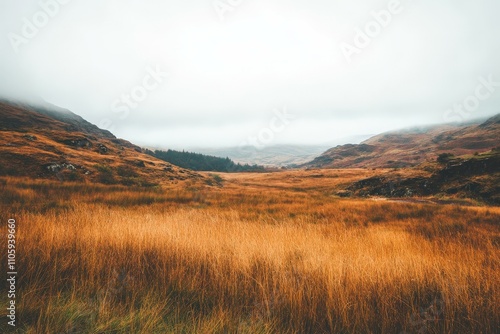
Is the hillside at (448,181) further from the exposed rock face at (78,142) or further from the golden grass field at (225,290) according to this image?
the exposed rock face at (78,142)

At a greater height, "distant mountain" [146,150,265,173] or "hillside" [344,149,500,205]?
"distant mountain" [146,150,265,173]

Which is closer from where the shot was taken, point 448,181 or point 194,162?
point 448,181

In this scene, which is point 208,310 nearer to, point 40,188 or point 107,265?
point 107,265

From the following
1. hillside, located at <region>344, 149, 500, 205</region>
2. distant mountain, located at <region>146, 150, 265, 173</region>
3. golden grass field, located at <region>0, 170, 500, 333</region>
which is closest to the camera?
golden grass field, located at <region>0, 170, 500, 333</region>

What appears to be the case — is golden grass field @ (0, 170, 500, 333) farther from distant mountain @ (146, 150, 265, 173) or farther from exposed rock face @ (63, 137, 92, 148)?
distant mountain @ (146, 150, 265, 173)

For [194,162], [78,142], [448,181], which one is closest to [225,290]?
[448,181]

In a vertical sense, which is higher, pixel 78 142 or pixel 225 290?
pixel 78 142

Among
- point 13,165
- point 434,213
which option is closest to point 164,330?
point 434,213

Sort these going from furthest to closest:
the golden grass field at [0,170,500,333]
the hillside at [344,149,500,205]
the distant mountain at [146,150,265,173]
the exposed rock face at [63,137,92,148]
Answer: the distant mountain at [146,150,265,173]
the exposed rock face at [63,137,92,148]
the hillside at [344,149,500,205]
the golden grass field at [0,170,500,333]

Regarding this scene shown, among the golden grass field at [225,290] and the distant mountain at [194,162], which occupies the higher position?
the distant mountain at [194,162]

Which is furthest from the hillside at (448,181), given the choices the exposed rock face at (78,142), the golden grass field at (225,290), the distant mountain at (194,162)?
the distant mountain at (194,162)

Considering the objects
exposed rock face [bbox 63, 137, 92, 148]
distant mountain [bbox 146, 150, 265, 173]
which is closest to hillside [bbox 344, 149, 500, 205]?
exposed rock face [bbox 63, 137, 92, 148]

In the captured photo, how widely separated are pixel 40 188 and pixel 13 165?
1819 centimetres

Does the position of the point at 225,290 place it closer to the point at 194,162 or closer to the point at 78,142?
the point at 78,142
